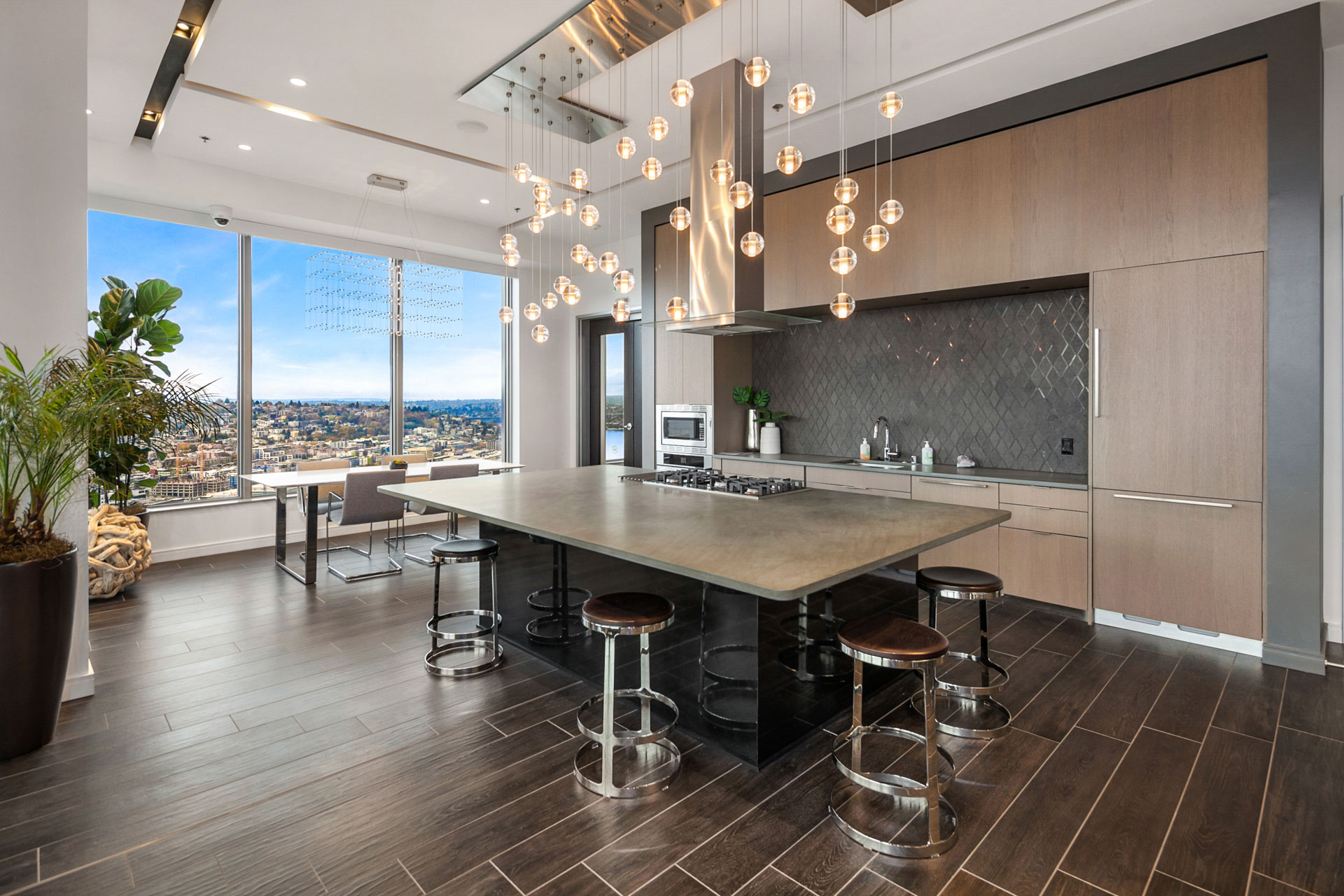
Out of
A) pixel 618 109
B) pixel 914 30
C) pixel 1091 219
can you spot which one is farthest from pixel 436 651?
pixel 1091 219

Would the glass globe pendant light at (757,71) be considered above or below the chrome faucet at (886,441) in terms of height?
above

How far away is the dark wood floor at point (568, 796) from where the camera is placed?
1.70 meters

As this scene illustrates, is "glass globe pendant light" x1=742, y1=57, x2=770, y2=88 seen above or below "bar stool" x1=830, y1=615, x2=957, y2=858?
above

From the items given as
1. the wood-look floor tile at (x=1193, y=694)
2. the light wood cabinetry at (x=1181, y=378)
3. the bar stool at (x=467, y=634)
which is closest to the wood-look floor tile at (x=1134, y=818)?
the wood-look floor tile at (x=1193, y=694)

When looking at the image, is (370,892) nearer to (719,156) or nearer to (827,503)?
(827,503)

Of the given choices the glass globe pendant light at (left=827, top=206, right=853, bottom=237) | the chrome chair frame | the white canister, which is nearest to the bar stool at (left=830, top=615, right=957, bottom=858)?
the chrome chair frame

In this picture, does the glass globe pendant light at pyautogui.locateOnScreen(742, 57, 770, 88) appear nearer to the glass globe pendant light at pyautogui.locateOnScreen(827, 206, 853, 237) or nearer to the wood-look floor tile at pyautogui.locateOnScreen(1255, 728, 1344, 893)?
the glass globe pendant light at pyautogui.locateOnScreen(827, 206, 853, 237)

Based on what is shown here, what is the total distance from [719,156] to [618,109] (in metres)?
0.91

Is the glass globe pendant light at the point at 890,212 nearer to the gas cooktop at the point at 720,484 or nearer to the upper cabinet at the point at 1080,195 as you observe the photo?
the gas cooktop at the point at 720,484

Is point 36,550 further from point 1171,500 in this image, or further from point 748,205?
point 1171,500

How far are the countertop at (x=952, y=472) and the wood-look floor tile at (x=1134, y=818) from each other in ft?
5.60

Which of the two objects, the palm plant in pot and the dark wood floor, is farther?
the palm plant in pot

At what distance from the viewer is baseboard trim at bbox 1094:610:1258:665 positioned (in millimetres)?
3199

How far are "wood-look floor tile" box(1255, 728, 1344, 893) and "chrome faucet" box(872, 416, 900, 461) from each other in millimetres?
2845
